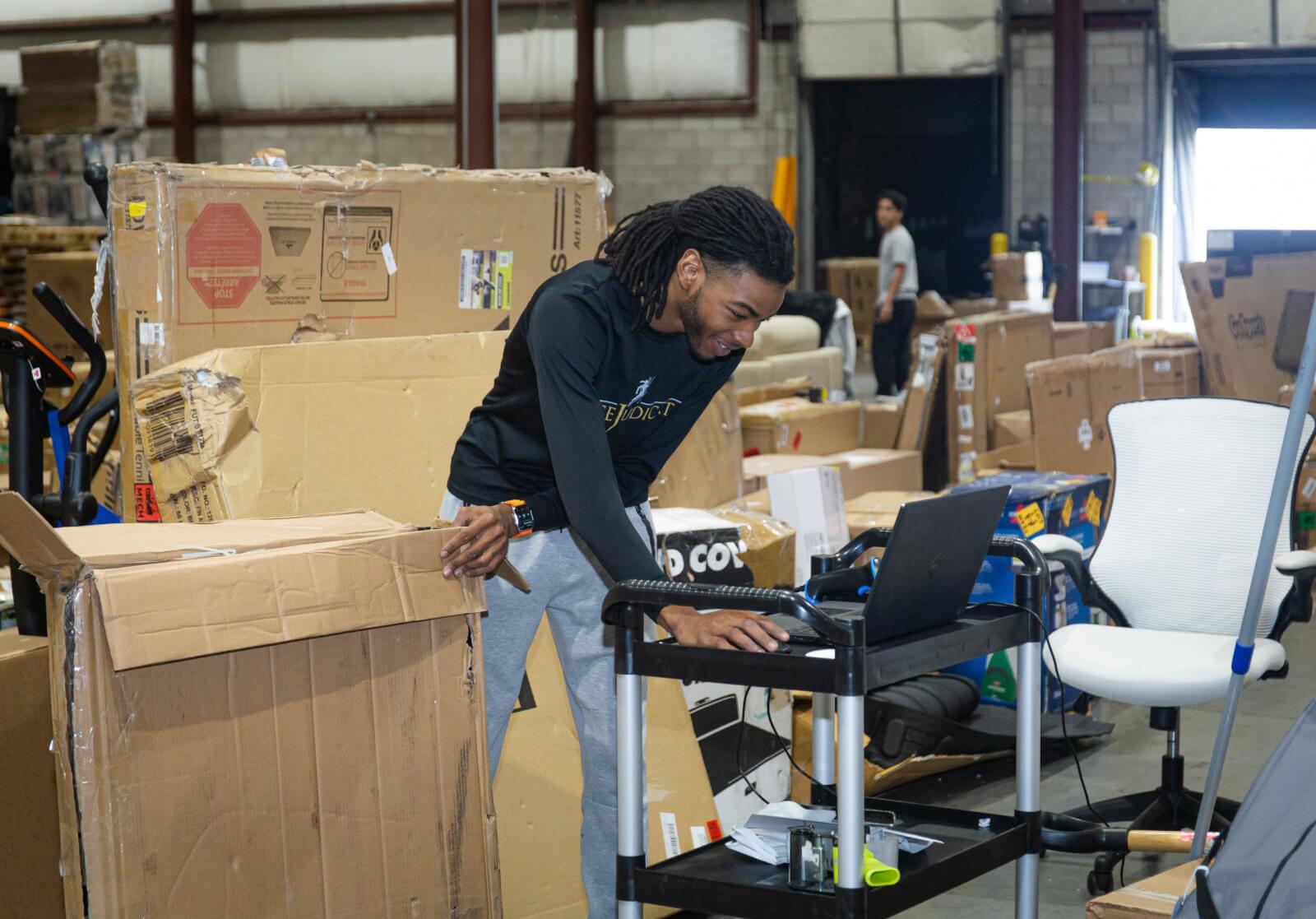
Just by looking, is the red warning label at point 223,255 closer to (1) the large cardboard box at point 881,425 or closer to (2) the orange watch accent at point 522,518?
(2) the orange watch accent at point 522,518

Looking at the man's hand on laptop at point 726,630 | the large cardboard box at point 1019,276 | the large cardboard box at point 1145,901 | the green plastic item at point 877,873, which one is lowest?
the large cardboard box at point 1145,901

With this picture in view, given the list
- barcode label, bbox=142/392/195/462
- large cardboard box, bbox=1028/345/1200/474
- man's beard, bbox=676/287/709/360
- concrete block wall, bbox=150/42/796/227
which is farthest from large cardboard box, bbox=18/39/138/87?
man's beard, bbox=676/287/709/360

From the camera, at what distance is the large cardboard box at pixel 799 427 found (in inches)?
216

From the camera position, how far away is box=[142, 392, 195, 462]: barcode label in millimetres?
2746

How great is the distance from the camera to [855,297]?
1188 centimetres

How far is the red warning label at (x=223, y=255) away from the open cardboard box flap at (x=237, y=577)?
1142mm

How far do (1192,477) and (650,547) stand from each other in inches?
58.1

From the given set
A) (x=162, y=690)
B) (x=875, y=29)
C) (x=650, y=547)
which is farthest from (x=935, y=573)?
(x=875, y=29)

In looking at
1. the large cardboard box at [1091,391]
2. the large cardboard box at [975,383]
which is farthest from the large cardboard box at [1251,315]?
the large cardboard box at [975,383]

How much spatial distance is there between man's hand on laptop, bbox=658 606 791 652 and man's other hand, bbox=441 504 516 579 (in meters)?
0.26

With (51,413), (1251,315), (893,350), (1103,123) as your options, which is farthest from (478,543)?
(1103,123)

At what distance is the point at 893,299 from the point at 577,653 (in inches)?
278

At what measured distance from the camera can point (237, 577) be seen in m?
1.76

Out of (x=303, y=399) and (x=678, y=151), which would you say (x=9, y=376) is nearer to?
(x=303, y=399)
